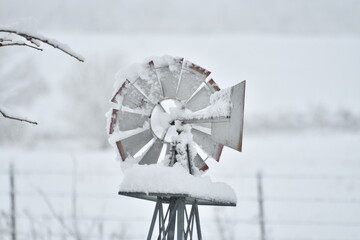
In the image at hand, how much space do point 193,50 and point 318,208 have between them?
15617 millimetres


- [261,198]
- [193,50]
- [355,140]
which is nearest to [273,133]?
[355,140]

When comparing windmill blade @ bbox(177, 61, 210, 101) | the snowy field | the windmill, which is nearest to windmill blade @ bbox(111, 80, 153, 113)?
the windmill

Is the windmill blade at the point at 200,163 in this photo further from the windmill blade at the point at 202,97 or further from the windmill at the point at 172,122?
the windmill blade at the point at 202,97

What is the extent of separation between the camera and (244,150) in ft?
29.5

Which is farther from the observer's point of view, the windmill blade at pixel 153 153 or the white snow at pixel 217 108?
the windmill blade at pixel 153 153

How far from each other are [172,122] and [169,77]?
0.47ft

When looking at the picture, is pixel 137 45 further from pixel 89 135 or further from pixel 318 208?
pixel 318 208

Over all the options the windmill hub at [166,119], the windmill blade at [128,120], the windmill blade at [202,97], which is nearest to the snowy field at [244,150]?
the windmill blade at [128,120]

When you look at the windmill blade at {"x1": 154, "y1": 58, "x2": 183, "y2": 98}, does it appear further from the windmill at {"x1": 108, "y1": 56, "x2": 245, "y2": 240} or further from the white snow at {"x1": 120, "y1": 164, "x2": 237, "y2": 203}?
the white snow at {"x1": 120, "y1": 164, "x2": 237, "y2": 203}

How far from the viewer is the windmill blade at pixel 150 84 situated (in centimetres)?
149

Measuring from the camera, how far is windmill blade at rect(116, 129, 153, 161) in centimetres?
147

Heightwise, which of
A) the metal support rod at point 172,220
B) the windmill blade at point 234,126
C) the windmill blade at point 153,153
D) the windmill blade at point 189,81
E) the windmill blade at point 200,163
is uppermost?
the windmill blade at point 189,81

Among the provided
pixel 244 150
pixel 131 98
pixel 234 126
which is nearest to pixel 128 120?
pixel 131 98

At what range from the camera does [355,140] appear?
30.1ft
